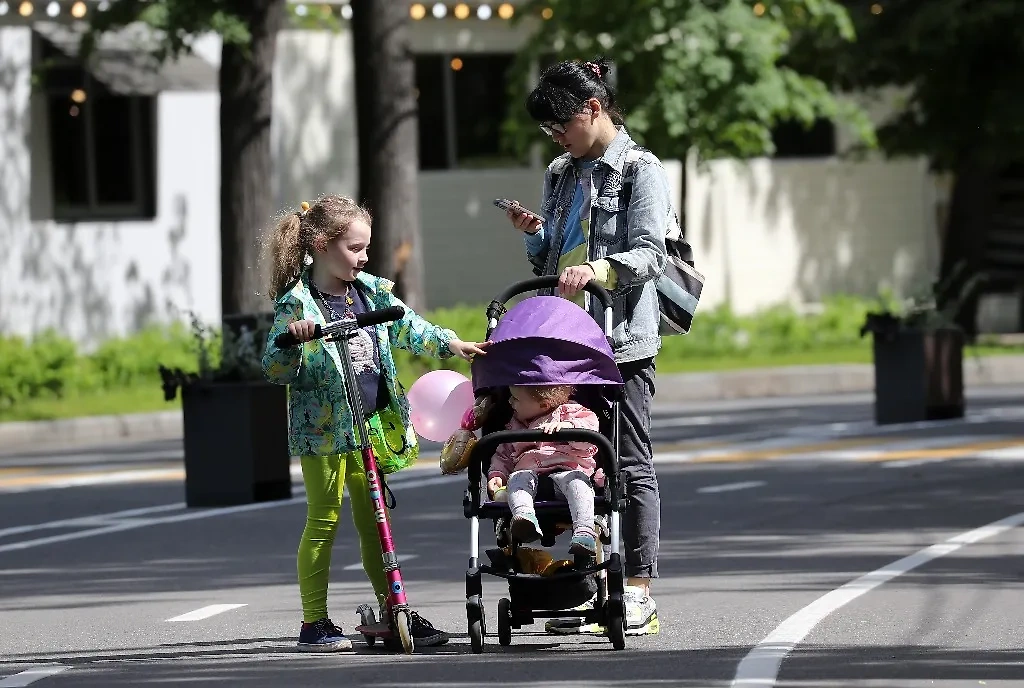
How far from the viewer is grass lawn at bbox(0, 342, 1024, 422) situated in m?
22.2

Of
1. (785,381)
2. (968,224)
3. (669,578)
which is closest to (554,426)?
(669,578)

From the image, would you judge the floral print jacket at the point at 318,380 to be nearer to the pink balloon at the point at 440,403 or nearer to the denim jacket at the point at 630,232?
the pink balloon at the point at 440,403

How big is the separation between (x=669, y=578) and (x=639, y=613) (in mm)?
2009

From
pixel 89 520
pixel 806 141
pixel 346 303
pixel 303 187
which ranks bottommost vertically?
pixel 89 520

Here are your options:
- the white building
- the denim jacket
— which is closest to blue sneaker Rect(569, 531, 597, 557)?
the denim jacket

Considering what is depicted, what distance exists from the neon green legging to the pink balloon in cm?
32

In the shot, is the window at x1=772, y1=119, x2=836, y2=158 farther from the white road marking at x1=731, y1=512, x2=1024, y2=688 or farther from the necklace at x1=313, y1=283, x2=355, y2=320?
the necklace at x1=313, y1=283, x2=355, y2=320

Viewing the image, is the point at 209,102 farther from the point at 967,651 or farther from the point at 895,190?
the point at 967,651

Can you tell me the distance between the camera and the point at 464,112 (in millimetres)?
33000

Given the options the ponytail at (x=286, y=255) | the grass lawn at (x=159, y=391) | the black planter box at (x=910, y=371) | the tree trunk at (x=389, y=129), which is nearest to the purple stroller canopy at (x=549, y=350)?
the ponytail at (x=286, y=255)

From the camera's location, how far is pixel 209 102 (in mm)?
29766

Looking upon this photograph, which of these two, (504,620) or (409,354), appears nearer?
(504,620)

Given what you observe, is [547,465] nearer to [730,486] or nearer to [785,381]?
[730,486]

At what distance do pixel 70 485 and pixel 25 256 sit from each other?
1299 centimetres
